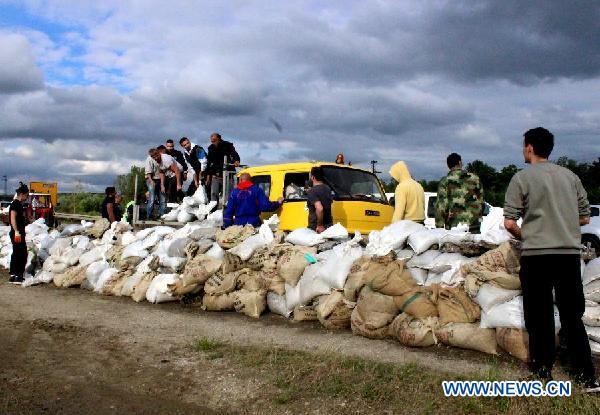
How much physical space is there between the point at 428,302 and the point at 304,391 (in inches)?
70.8

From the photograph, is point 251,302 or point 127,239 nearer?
point 251,302

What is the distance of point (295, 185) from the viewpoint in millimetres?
8188

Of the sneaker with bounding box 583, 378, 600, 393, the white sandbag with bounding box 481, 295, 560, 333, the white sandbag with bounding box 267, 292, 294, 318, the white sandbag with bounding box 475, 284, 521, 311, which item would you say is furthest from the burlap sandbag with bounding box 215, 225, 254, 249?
the sneaker with bounding box 583, 378, 600, 393

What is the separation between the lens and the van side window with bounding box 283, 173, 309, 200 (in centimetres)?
805

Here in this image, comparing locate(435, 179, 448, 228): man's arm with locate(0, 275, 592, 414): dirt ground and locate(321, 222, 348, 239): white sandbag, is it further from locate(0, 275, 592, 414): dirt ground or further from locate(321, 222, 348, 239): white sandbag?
locate(0, 275, 592, 414): dirt ground

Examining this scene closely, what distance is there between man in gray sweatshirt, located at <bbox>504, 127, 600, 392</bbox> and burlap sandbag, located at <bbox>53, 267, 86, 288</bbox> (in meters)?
7.26

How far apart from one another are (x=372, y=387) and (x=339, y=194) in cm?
422

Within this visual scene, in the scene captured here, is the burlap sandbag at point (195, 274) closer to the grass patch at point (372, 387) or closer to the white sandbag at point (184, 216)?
the grass patch at point (372, 387)

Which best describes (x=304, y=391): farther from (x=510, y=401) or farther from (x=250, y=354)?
(x=510, y=401)

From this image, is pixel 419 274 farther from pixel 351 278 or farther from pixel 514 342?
pixel 514 342

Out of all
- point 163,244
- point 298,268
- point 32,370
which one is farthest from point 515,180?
point 163,244

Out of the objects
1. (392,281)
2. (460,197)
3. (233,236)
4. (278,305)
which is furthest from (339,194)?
(392,281)

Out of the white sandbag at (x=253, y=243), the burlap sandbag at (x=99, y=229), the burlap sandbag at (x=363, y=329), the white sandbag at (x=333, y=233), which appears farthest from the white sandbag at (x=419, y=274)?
the burlap sandbag at (x=99, y=229)

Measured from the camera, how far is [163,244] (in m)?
8.39
